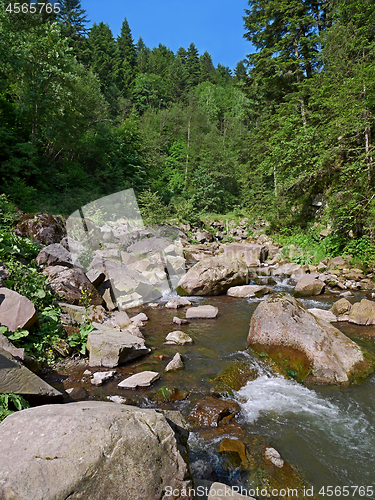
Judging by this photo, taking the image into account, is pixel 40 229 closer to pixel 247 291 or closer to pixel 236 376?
pixel 247 291

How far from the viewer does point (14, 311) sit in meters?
4.95

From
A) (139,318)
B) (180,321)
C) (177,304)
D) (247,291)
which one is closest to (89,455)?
(180,321)

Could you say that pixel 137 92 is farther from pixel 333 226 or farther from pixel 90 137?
pixel 333 226

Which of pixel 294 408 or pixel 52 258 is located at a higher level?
pixel 52 258

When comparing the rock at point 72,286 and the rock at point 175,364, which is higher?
the rock at point 72,286

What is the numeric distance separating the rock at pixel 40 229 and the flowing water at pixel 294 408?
5746mm

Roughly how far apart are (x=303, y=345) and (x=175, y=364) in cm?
258

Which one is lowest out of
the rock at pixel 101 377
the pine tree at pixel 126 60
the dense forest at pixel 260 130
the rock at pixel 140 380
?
the rock at pixel 140 380

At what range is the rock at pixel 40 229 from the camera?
31.8ft

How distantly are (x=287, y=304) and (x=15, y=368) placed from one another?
5.08 meters

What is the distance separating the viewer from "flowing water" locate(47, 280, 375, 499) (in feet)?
11.1

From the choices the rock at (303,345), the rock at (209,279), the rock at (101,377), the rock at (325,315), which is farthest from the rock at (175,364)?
the rock at (209,279)

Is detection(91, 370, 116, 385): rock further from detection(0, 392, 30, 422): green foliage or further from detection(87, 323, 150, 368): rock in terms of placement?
detection(0, 392, 30, 422): green foliage

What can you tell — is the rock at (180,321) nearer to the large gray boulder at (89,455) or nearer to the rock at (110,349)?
the rock at (110,349)
